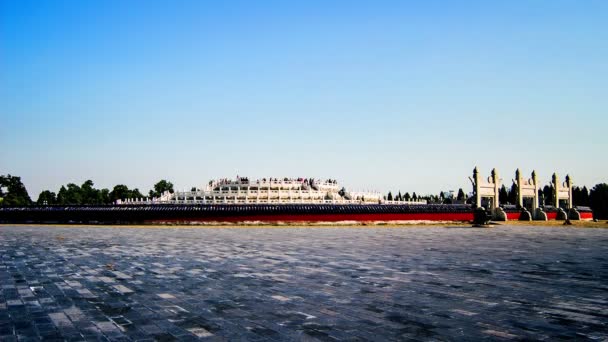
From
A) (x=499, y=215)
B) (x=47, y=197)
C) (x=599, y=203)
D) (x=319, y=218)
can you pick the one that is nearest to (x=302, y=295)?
(x=319, y=218)

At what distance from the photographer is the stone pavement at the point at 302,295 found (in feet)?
18.9

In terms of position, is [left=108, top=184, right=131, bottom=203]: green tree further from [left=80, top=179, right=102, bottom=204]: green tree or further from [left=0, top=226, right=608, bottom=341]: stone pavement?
[left=0, top=226, right=608, bottom=341]: stone pavement

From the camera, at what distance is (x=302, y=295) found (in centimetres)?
793

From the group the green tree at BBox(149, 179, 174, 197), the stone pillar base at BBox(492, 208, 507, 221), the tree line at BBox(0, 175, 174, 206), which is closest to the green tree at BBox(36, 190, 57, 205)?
the tree line at BBox(0, 175, 174, 206)

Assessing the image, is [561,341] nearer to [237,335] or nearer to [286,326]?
[286,326]

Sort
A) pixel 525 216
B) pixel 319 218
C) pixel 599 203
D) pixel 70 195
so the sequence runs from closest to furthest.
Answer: pixel 319 218 → pixel 525 216 → pixel 599 203 → pixel 70 195

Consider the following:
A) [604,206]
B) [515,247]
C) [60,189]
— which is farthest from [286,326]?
[60,189]

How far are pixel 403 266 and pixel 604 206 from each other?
54.8 meters

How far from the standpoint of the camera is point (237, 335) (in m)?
5.57

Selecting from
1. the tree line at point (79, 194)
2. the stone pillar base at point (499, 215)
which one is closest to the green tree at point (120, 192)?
the tree line at point (79, 194)

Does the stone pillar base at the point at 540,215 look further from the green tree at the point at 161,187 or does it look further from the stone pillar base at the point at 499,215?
the green tree at the point at 161,187

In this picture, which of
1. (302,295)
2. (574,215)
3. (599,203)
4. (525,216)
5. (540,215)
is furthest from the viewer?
(599,203)

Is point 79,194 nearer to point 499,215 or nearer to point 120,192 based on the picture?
point 120,192

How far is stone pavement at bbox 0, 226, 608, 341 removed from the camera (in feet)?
18.9
